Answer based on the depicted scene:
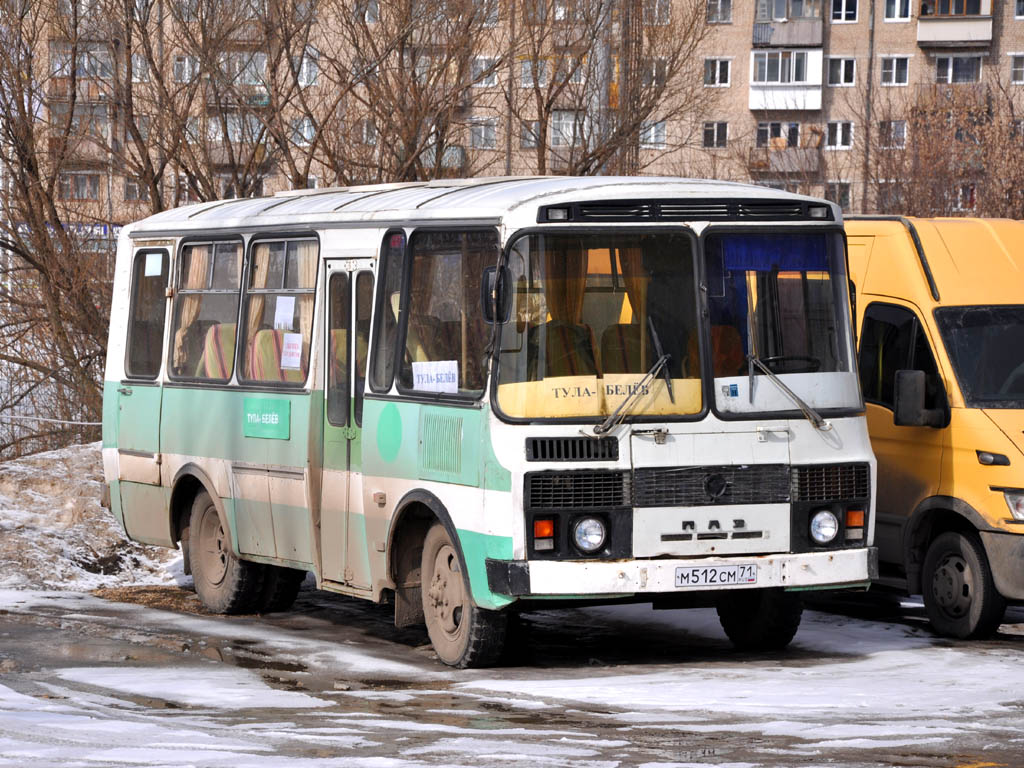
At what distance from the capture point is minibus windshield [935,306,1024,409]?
11.6 metres

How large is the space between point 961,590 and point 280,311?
4.65m

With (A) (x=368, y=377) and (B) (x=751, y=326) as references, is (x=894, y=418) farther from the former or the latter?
(A) (x=368, y=377)

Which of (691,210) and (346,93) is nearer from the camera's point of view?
(691,210)

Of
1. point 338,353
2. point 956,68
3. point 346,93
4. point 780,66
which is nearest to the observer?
point 338,353

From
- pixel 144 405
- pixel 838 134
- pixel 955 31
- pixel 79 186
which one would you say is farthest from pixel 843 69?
pixel 144 405

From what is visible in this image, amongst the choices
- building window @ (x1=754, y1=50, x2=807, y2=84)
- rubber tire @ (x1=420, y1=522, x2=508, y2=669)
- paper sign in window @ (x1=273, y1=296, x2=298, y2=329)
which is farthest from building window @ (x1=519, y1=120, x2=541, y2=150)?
building window @ (x1=754, y1=50, x2=807, y2=84)

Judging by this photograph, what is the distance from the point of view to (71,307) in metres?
24.7

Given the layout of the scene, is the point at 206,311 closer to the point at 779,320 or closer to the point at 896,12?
the point at 779,320

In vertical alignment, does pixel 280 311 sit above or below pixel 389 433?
above

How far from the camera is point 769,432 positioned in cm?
1016

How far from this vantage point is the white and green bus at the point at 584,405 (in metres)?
9.85

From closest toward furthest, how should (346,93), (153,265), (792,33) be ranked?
(153,265) < (346,93) < (792,33)

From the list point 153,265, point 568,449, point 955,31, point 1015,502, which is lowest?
point 1015,502

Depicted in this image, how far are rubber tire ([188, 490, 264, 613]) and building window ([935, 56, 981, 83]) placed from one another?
59610 millimetres
